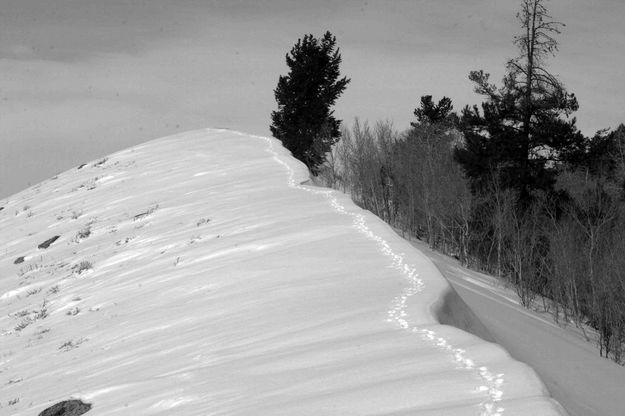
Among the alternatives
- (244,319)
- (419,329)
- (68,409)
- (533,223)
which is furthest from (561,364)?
(533,223)

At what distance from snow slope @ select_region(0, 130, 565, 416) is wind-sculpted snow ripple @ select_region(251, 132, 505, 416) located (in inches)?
0.7

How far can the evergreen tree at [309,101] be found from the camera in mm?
41406

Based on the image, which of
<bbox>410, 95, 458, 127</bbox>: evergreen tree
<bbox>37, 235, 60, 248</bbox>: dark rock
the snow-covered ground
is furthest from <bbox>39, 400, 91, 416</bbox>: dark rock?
<bbox>410, 95, 458, 127</bbox>: evergreen tree

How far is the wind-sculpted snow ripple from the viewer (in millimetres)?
4398

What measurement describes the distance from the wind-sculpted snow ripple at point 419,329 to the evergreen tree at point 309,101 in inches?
A: 1124

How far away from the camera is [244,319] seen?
7.95 meters

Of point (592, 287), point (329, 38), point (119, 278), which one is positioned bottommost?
point (592, 287)

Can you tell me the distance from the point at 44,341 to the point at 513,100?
24.9 m

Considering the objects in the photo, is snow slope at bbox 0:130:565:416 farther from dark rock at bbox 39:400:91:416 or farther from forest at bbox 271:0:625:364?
forest at bbox 271:0:625:364

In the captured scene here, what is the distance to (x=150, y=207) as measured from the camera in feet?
63.5

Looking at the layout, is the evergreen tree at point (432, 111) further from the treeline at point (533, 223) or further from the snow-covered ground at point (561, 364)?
the snow-covered ground at point (561, 364)

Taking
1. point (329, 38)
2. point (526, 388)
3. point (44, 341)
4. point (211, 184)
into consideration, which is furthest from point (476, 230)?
point (526, 388)

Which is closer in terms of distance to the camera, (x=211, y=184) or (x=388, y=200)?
(x=211, y=184)

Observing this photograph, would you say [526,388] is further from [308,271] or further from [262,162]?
[262,162]
